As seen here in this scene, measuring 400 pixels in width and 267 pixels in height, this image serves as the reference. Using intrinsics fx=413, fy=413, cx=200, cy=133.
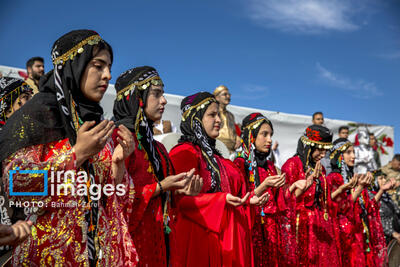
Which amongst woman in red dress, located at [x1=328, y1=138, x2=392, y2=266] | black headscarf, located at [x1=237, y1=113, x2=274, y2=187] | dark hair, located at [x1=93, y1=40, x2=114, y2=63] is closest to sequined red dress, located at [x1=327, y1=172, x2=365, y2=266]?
woman in red dress, located at [x1=328, y1=138, x2=392, y2=266]

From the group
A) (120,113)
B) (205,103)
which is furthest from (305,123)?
(120,113)

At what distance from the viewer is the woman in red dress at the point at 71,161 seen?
76.1 inches

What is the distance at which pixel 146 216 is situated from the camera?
9.08 ft

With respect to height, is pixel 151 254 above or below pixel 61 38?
below

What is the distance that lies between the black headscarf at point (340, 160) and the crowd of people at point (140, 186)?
0.06 metres

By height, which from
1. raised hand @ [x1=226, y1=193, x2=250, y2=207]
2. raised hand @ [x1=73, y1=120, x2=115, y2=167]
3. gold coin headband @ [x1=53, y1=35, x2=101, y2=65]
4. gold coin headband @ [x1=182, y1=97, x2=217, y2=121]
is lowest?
raised hand @ [x1=226, y1=193, x2=250, y2=207]

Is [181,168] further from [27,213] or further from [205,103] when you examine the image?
[27,213]

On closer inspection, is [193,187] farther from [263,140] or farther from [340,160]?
[340,160]

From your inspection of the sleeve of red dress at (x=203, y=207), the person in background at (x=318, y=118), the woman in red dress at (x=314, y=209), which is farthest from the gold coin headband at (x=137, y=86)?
the person in background at (x=318, y=118)

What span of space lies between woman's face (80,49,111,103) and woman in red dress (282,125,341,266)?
3.20 m

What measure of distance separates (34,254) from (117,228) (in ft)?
1.48

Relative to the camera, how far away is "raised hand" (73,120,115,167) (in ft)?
6.23

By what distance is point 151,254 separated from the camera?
2.71 m
